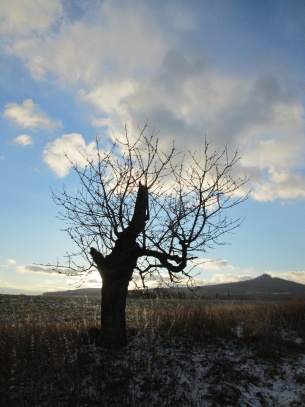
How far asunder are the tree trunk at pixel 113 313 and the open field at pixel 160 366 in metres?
0.34

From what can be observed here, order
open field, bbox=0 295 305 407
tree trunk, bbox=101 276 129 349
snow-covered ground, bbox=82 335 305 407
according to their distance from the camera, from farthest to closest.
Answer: tree trunk, bbox=101 276 129 349
snow-covered ground, bbox=82 335 305 407
open field, bbox=0 295 305 407

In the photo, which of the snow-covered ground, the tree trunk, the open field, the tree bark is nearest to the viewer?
the open field

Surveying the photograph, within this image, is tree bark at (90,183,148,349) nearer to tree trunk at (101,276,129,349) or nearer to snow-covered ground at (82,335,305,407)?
tree trunk at (101,276,129,349)

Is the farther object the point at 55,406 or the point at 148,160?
the point at 148,160

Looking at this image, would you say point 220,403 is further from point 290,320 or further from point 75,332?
point 290,320

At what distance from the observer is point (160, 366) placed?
328 inches

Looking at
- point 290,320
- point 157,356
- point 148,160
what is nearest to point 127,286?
point 157,356

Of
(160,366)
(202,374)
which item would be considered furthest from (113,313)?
(202,374)

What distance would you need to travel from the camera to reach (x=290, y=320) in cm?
1348

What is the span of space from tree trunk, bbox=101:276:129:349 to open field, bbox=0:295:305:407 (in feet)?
1.11

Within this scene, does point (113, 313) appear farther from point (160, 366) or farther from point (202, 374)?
point (202, 374)

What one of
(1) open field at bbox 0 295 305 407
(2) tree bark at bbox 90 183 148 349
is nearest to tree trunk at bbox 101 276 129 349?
(2) tree bark at bbox 90 183 148 349

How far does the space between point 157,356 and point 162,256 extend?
8.33 ft

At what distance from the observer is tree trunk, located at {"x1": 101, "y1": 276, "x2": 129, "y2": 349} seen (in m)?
9.34
